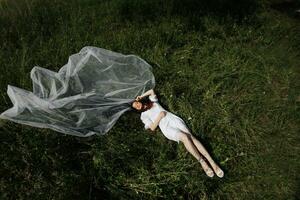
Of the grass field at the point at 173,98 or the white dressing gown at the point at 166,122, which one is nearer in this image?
the grass field at the point at 173,98

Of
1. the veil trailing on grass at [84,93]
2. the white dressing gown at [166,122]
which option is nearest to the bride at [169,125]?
the white dressing gown at [166,122]

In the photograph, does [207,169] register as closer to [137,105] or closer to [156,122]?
[156,122]

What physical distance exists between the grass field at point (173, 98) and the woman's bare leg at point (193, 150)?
8 cm

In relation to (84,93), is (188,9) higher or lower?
lower

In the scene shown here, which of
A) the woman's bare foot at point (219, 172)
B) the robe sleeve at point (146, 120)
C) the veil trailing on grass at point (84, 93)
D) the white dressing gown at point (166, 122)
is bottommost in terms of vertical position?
the woman's bare foot at point (219, 172)

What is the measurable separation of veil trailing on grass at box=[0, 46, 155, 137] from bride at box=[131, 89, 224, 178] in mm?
173

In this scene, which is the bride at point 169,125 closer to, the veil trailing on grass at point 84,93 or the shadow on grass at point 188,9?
the veil trailing on grass at point 84,93

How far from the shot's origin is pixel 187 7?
7.18m

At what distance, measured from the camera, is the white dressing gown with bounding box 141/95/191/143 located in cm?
491

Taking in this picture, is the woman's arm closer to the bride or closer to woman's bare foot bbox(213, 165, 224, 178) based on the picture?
the bride

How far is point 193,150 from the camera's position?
15.4 ft

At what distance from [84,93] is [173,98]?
116cm

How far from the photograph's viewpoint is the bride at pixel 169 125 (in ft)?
15.3

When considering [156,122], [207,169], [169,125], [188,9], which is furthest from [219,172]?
[188,9]
